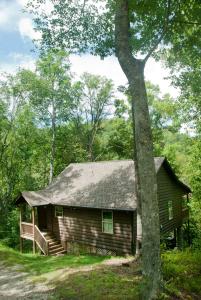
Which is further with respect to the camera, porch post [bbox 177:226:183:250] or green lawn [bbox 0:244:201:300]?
porch post [bbox 177:226:183:250]

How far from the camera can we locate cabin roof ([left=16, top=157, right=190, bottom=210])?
19.0 meters

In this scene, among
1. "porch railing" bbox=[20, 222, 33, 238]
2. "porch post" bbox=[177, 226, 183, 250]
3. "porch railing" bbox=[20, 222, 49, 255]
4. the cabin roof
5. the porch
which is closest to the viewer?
the cabin roof

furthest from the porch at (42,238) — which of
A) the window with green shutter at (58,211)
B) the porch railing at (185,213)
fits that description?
the porch railing at (185,213)

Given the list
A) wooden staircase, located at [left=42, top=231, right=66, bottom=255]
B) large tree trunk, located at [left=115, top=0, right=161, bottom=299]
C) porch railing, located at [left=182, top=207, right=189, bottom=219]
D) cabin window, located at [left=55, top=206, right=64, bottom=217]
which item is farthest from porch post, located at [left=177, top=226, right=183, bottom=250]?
large tree trunk, located at [left=115, top=0, right=161, bottom=299]

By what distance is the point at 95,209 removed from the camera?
20141mm

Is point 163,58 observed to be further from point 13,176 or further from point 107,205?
point 13,176

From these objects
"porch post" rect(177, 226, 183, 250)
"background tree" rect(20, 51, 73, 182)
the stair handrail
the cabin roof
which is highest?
"background tree" rect(20, 51, 73, 182)

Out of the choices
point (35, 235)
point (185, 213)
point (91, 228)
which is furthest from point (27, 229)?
point (185, 213)

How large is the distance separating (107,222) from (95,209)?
1.19 m

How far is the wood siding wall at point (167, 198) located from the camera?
832 inches

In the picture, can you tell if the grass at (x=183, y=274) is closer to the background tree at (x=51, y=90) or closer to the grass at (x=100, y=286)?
the grass at (x=100, y=286)

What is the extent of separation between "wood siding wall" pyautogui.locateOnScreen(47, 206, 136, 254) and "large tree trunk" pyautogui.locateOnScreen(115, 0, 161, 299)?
36.2 ft

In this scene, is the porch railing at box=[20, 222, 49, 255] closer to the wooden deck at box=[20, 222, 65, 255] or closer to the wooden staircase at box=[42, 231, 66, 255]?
the wooden deck at box=[20, 222, 65, 255]

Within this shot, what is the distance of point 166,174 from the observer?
2262 cm
